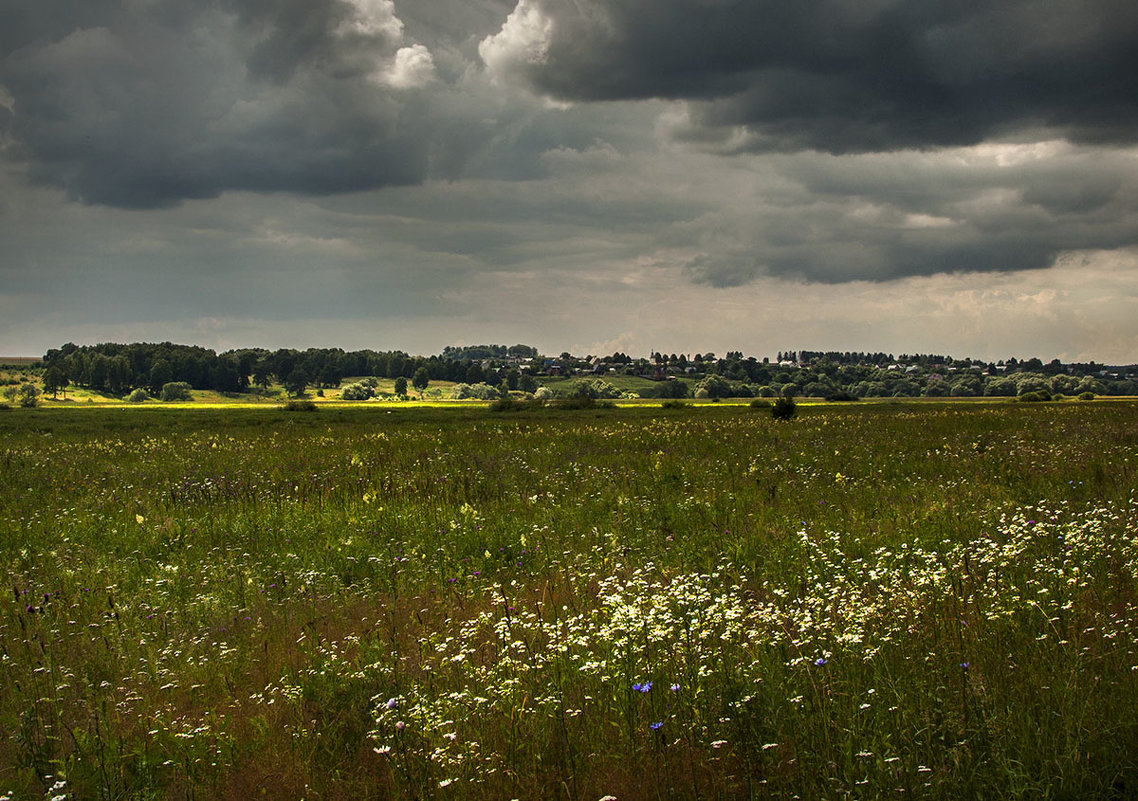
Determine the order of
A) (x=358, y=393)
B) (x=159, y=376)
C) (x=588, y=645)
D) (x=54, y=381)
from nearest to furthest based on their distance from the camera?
1. (x=588, y=645)
2. (x=54, y=381)
3. (x=358, y=393)
4. (x=159, y=376)

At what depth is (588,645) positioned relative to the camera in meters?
5.75

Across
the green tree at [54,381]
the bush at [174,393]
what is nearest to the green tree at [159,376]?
the bush at [174,393]

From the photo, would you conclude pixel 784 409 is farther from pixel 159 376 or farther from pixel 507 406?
pixel 159 376

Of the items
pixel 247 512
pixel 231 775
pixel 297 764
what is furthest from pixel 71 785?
pixel 247 512

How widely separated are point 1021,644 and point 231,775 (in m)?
5.90

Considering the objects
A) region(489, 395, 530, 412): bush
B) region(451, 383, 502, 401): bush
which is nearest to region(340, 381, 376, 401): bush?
region(451, 383, 502, 401): bush

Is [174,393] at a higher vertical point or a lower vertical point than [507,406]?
higher

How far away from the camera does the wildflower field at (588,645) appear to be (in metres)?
3.89

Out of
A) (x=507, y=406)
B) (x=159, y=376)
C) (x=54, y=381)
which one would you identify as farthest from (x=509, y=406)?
(x=54, y=381)

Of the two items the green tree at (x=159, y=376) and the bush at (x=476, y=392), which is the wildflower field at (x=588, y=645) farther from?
the green tree at (x=159, y=376)

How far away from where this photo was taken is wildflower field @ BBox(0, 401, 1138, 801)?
3.89 metres

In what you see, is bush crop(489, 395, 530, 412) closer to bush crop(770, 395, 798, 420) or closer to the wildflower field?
bush crop(770, 395, 798, 420)

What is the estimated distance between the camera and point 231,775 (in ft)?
14.7

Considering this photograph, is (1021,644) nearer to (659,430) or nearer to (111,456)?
(659,430)
